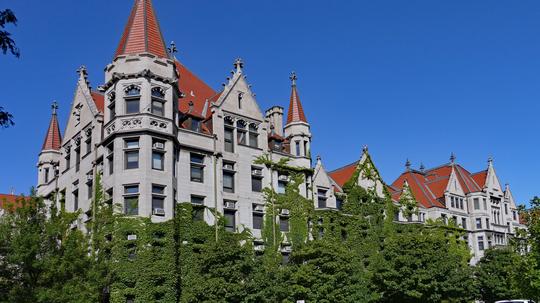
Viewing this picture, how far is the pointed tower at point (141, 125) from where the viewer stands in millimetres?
42344

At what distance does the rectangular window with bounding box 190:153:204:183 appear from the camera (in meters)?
46.6

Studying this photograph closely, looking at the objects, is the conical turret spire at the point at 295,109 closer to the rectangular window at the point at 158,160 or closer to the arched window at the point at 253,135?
the arched window at the point at 253,135

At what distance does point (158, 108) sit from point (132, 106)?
1.77 m

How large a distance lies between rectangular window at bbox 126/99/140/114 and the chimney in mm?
14970

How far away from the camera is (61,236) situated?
33875mm

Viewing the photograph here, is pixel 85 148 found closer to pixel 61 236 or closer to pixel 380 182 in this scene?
pixel 61 236

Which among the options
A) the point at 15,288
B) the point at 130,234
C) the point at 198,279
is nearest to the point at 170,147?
the point at 130,234

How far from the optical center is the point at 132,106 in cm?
4428

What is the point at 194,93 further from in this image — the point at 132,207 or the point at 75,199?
the point at 132,207

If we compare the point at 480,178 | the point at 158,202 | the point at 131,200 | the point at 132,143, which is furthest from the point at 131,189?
the point at 480,178

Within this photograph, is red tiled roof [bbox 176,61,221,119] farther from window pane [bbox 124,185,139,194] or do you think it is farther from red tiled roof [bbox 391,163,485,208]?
red tiled roof [bbox 391,163,485,208]

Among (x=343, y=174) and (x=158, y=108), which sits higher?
(x=158, y=108)

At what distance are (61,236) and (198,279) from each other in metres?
10.4

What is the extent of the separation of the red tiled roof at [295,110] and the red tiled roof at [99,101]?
15.5m
